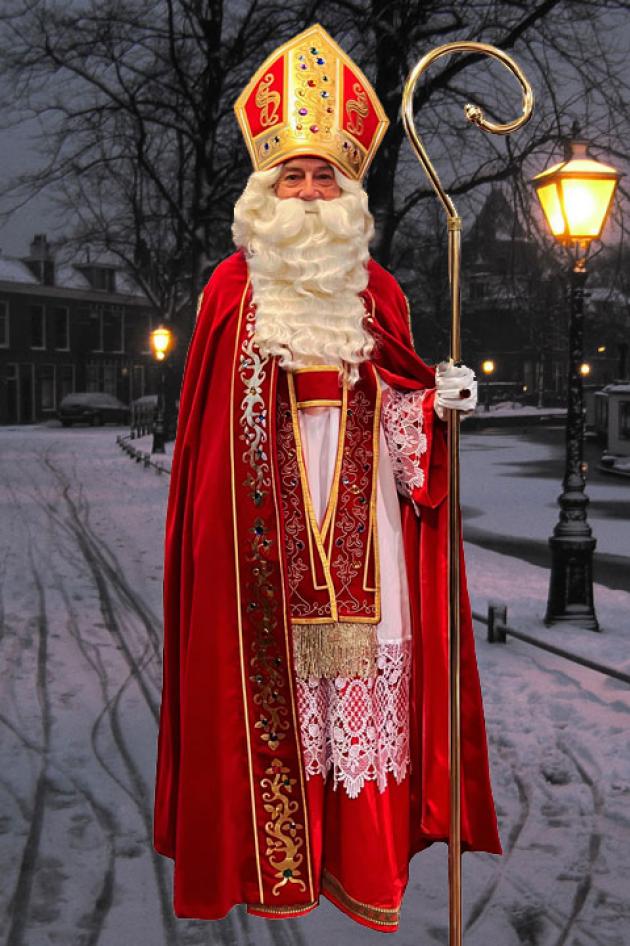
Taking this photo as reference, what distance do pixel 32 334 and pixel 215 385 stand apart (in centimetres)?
4928

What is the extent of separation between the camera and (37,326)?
170 ft

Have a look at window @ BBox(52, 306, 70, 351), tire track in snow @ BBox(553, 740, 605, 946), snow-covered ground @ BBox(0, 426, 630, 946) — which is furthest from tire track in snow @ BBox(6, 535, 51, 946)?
window @ BBox(52, 306, 70, 351)

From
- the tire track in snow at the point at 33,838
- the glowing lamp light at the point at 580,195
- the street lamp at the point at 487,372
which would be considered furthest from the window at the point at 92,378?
the tire track in snow at the point at 33,838

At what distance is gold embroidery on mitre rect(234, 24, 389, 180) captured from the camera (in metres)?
4.07

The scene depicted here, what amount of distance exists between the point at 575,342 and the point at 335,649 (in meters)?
5.60

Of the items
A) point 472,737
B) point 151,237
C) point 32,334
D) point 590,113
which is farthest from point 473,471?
point 32,334

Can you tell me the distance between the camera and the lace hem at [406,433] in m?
4.22

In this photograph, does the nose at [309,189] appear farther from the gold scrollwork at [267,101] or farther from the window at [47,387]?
the window at [47,387]

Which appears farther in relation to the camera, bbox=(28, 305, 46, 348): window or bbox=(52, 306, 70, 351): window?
bbox=(52, 306, 70, 351): window

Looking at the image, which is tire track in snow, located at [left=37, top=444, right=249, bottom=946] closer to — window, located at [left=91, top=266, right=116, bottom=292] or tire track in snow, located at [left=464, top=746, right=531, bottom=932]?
tire track in snow, located at [left=464, top=746, right=531, bottom=932]

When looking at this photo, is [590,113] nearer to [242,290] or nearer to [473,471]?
[242,290]

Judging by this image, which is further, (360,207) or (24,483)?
(24,483)

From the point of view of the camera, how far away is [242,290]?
13.8 ft

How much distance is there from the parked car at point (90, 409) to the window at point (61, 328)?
419cm
